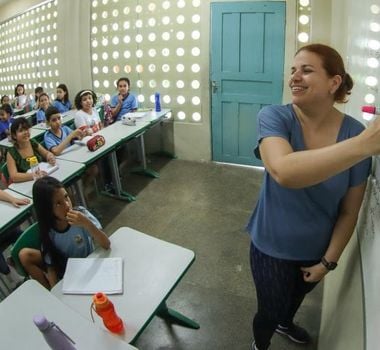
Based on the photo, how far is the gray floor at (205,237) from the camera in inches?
84.7

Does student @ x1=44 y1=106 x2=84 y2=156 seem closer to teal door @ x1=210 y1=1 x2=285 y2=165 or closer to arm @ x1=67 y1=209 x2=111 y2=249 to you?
arm @ x1=67 y1=209 x2=111 y2=249

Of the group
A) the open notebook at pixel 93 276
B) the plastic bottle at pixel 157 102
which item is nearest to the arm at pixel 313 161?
the open notebook at pixel 93 276

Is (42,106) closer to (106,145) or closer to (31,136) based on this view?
(31,136)

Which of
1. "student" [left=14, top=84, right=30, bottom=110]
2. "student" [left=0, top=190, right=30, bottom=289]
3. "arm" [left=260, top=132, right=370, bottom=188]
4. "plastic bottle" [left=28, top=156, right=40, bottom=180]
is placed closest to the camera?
"arm" [left=260, top=132, right=370, bottom=188]

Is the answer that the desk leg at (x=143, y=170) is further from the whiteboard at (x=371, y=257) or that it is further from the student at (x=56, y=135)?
the whiteboard at (x=371, y=257)

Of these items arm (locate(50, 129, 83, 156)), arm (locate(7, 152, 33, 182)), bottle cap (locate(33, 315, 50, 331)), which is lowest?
bottle cap (locate(33, 315, 50, 331))

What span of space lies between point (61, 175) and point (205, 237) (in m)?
1.38

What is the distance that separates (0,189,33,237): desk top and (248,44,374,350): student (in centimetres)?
162

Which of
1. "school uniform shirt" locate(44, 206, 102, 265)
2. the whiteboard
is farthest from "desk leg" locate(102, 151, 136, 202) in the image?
the whiteboard

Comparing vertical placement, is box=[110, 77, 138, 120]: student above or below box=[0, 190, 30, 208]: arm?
above

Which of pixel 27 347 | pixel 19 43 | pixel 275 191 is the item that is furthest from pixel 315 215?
pixel 19 43

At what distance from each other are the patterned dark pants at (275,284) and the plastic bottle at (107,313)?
605 mm

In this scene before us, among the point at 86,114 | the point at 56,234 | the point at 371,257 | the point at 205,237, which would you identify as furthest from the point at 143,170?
the point at 371,257

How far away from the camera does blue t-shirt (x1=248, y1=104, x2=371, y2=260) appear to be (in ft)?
3.62
